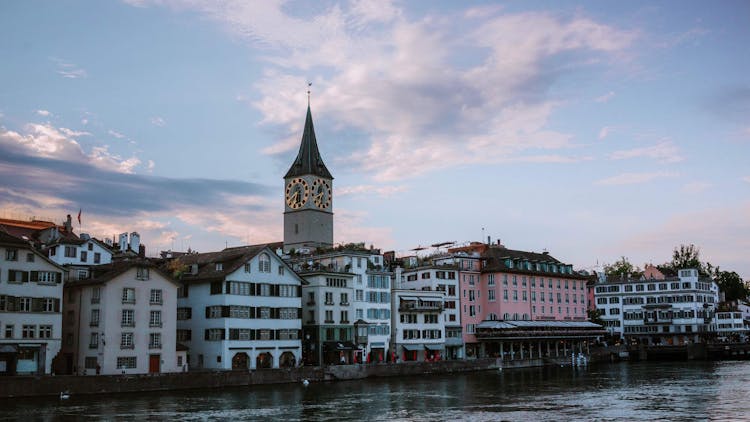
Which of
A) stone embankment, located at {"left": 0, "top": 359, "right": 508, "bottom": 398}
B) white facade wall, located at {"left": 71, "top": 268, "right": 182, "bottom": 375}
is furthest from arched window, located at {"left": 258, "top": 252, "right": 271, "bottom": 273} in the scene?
stone embankment, located at {"left": 0, "top": 359, "right": 508, "bottom": 398}

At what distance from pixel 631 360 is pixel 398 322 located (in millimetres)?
55629

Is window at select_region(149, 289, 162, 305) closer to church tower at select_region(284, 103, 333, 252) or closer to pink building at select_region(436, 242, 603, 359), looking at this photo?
pink building at select_region(436, 242, 603, 359)

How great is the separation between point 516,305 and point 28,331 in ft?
262

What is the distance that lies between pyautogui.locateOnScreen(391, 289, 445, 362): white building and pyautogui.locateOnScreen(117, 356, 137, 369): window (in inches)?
1633

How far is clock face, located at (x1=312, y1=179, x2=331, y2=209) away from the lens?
154750 millimetres

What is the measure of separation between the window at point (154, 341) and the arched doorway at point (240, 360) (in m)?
9.93

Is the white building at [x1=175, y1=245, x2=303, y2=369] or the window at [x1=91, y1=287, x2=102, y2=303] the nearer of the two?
the window at [x1=91, y1=287, x2=102, y2=303]

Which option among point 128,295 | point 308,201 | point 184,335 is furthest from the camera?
point 308,201

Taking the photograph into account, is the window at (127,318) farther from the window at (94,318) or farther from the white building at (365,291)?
the white building at (365,291)

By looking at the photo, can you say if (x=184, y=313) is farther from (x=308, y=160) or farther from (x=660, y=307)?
(x=660, y=307)

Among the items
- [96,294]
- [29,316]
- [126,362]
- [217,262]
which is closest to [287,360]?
[217,262]

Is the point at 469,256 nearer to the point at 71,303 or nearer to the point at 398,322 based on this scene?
the point at 398,322

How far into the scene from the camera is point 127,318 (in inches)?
3221

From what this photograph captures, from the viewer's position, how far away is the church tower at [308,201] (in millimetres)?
152500
